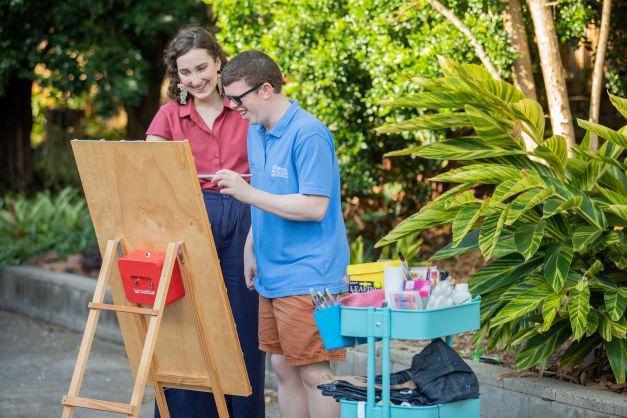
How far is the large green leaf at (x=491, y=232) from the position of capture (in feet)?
15.2

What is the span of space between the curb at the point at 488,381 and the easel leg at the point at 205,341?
1.60 m

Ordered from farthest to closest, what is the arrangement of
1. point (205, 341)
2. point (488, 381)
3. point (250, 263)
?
point (488, 381) < point (250, 263) < point (205, 341)

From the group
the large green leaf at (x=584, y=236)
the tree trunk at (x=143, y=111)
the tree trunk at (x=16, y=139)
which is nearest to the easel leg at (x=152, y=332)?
the large green leaf at (x=584, y=236)

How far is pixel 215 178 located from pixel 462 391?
130 cm

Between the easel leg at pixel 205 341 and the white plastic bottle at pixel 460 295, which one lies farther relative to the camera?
the easel leg at pixel 205 341

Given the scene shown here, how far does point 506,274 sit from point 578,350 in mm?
531

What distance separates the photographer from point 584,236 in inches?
192

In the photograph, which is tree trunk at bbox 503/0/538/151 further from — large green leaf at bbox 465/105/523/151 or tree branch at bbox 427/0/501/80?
large green leaf at bbox 465/105/523/151

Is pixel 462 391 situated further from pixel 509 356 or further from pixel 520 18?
pixel 520 18

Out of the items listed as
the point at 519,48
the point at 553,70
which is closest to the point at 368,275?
the point at 553,70

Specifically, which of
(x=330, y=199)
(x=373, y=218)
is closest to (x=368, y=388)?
(x=330, y=199)

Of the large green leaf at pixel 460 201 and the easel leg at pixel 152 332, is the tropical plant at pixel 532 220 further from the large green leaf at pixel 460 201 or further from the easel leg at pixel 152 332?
the easel leg at pixel 152 332

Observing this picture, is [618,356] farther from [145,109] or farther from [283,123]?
[145,109]

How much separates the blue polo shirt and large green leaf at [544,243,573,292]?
1.10 metres
